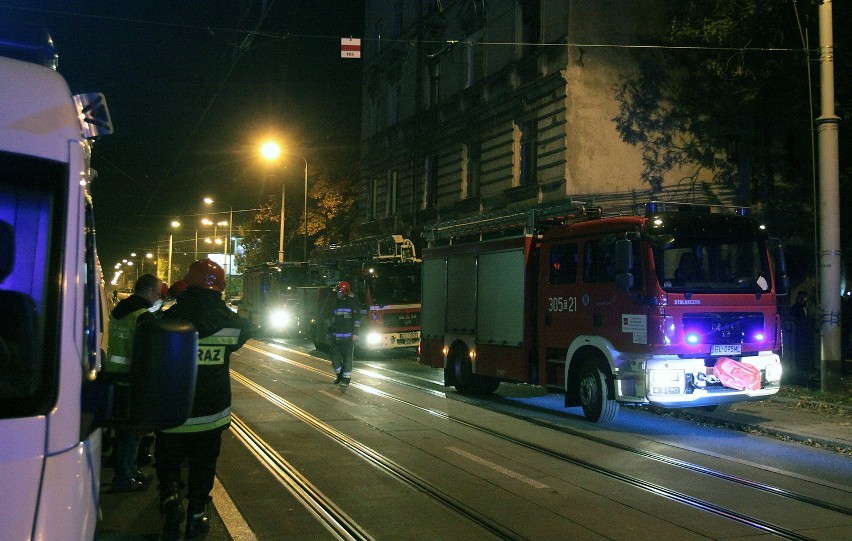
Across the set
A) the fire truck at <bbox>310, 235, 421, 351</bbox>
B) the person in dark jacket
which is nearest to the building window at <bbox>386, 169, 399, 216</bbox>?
the fire truck at <bbox>310, 235, 421, 351</bbox>

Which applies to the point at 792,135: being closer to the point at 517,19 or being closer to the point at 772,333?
the point at 517,19

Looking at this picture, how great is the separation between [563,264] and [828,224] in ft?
17.3

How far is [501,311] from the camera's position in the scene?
13.5 m

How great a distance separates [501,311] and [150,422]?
1120cm

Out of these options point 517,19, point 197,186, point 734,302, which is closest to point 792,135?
point 517,19

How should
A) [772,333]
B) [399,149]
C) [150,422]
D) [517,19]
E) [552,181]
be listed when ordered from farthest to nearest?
[399,149], [517,19], [552,181], [772,333], [150,422]

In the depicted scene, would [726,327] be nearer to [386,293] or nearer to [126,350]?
[126,350]

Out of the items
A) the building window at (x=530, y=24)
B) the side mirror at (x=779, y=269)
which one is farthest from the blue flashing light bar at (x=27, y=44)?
the building window at (x=530, y=24)

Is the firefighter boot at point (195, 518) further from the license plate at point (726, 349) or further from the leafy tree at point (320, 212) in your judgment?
the leafy tree at point (320, 212)

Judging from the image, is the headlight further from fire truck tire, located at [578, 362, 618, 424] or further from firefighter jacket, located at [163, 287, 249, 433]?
firefighter jacket, located at [163, 287, 249, 433]

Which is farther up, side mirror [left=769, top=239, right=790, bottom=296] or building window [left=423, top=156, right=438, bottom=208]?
building window [left=423, top=156, right=438, bottom=208]

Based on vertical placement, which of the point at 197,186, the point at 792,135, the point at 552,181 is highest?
the point at 197,186

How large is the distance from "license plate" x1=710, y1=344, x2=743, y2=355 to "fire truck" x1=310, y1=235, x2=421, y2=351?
1382 cm

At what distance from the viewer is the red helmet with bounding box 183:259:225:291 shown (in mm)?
5594
